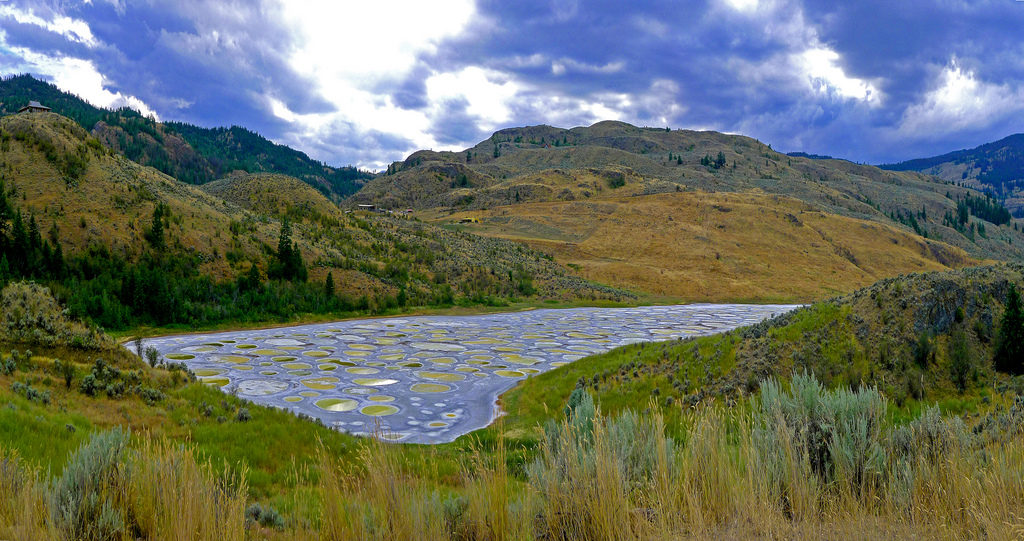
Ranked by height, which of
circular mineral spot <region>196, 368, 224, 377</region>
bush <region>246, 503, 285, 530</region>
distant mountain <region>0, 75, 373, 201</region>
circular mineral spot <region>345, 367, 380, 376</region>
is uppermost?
distant mountain <region>0, 75, 373, 201</region>

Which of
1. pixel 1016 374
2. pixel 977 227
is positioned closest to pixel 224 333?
pixel 1016 374

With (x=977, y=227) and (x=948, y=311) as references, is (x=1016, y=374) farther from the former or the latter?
(x=977, y=227)

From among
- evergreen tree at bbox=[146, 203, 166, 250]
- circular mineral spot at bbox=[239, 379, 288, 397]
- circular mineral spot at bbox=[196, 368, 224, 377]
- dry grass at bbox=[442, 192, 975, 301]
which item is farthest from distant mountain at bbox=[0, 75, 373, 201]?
circular mineral spot at bbox=[239, 379, 288, 397]

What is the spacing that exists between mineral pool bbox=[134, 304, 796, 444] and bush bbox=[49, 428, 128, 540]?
2.44m

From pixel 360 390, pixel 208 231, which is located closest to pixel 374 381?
pixel 360 390

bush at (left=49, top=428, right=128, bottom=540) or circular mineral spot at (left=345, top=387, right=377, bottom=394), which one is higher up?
bush at (left=49, top=428, right=128, bottom=540)

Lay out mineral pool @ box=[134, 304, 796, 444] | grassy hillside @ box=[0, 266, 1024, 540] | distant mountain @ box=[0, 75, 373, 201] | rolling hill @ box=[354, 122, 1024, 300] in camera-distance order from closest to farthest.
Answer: grassy hillside @ box=[0, 266, 1024, 540] < mineral pool @ box=[134, 304, 796, 444] < rolling hill @ box=[354, 122, 1024, 300] < distant mountain @ box=[0, 75, 373, 201]

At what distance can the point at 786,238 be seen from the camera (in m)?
72.2

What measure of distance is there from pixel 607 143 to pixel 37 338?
636 ft

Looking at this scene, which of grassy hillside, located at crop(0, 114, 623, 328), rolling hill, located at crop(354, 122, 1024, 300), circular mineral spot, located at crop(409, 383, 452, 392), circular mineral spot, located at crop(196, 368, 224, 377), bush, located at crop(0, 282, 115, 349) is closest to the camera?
bush, located at crop(0, 282, 115, 349)

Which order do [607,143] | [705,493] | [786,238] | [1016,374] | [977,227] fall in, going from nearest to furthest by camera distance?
[705,493], [1016,374], [786,238], [977,227], [607,143]

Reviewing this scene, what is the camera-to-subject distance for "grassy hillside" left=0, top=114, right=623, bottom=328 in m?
25.4

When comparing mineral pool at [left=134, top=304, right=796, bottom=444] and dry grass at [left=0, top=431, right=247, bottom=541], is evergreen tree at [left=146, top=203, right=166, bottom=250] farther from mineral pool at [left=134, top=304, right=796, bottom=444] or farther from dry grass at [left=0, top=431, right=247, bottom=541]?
dry grass at [left=0, top=431, right=247, bottom=541]

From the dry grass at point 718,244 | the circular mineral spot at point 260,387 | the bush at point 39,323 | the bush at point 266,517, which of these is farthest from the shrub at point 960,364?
the dry grass at point 718,244
